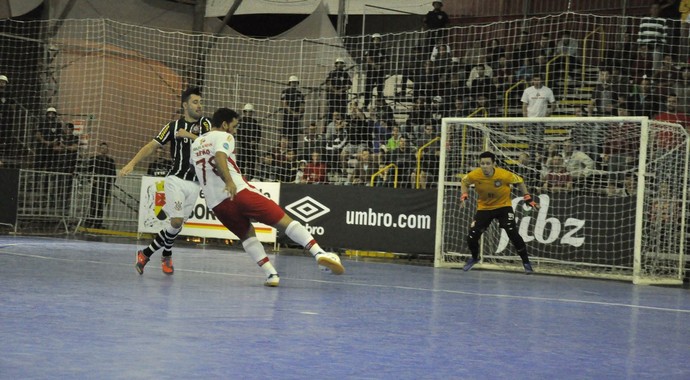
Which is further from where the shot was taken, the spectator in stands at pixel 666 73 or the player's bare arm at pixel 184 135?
the spectator in stands at pixel 666 73

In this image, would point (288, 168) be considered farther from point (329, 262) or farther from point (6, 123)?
point (329, 262)

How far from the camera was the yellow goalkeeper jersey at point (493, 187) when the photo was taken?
1677cm

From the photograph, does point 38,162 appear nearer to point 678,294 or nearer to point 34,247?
point 34,247

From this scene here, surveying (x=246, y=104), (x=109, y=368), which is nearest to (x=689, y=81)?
(x=246, y=104)

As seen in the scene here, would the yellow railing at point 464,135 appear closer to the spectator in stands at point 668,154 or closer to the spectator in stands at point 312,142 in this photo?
the spectator in stands at point 312,142

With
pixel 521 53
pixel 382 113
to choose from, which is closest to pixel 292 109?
pixel 382 113

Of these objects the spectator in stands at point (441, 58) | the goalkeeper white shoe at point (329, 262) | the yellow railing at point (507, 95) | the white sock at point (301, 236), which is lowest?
the goalkeeper white shoe at point (329, 262)

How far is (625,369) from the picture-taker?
20.5 feet

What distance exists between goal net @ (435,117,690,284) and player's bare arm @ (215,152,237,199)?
761 cm

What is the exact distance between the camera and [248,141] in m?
24.6

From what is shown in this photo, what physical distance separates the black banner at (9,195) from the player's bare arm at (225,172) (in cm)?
1303

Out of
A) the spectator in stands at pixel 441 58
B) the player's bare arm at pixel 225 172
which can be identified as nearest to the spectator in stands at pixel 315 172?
the spectator in stands at pixel 441 58

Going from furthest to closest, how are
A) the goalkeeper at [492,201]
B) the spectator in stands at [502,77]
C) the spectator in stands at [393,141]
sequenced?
the spectator in stands at [502,77], the spectator in stands at [393,141], the goalkeeper at [492,201]

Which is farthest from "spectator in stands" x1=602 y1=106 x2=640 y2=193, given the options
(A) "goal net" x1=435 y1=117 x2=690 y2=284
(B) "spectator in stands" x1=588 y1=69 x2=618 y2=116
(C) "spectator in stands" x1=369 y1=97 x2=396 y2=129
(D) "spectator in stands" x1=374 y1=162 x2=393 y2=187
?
(C) "spectator in stands" x1=369 y1=97 x2=396 y2=129
